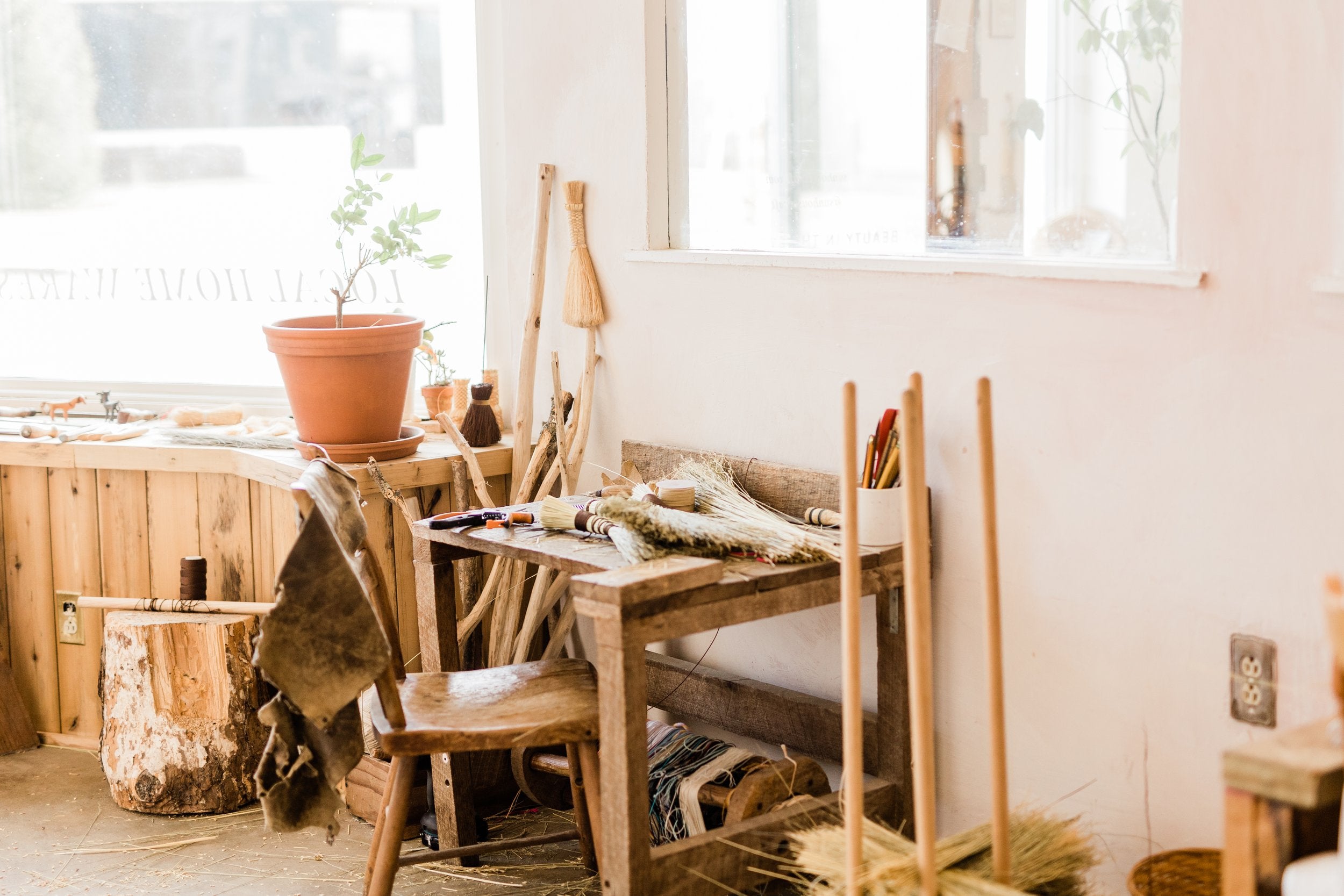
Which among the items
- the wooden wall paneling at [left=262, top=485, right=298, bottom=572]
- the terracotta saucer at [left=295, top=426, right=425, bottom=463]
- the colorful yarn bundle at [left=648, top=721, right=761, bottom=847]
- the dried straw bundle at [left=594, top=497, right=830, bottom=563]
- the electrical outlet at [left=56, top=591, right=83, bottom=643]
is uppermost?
the terracotta saucer at [left=295, top=426, right=425, bottom=463]

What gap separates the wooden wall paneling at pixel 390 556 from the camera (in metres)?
3.10

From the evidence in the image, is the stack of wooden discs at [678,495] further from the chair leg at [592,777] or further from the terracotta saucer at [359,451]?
the terracotta saucer at [359,451]

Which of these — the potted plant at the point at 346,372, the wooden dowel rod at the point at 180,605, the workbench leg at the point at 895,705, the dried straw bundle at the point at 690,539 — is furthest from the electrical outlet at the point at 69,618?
the workbench leg at the point at 895,705

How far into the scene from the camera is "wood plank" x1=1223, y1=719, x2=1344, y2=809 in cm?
150

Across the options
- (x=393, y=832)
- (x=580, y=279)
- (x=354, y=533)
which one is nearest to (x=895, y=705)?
(x=393, y=832)

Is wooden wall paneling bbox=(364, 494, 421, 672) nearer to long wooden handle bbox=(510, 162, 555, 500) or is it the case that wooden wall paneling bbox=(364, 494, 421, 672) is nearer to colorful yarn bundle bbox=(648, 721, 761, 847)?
long wooden handle bbox=(510, 162, 555, 500)

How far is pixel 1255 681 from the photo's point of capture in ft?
6.54

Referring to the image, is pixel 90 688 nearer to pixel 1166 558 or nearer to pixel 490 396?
pixel 490 396

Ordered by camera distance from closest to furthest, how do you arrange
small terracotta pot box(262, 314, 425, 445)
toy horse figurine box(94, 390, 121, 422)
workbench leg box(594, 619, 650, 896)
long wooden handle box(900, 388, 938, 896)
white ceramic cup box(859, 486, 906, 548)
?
long wooden handle box(900, 388, 938, 896) < workbench leg box(594, 619, 650, 896) < white ceramic cup box(859, 486, 906, 548) < small terracotta pot box(262, 314, 425, 445) < toy horse figurine box(94, 390, 121, 422)

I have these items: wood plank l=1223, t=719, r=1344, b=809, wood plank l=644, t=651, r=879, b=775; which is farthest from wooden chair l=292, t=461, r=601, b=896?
wood plank l=1223, t=719, r=1344, b=809

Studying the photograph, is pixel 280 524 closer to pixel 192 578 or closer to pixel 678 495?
pixel 192 578

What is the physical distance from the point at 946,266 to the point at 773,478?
56cm

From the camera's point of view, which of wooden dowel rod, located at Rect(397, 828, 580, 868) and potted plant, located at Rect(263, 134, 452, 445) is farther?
potted plant, located at Rect(263, 134, 452, 445)

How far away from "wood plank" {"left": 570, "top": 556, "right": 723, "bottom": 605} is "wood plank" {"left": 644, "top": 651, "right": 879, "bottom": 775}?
0.57 meters
